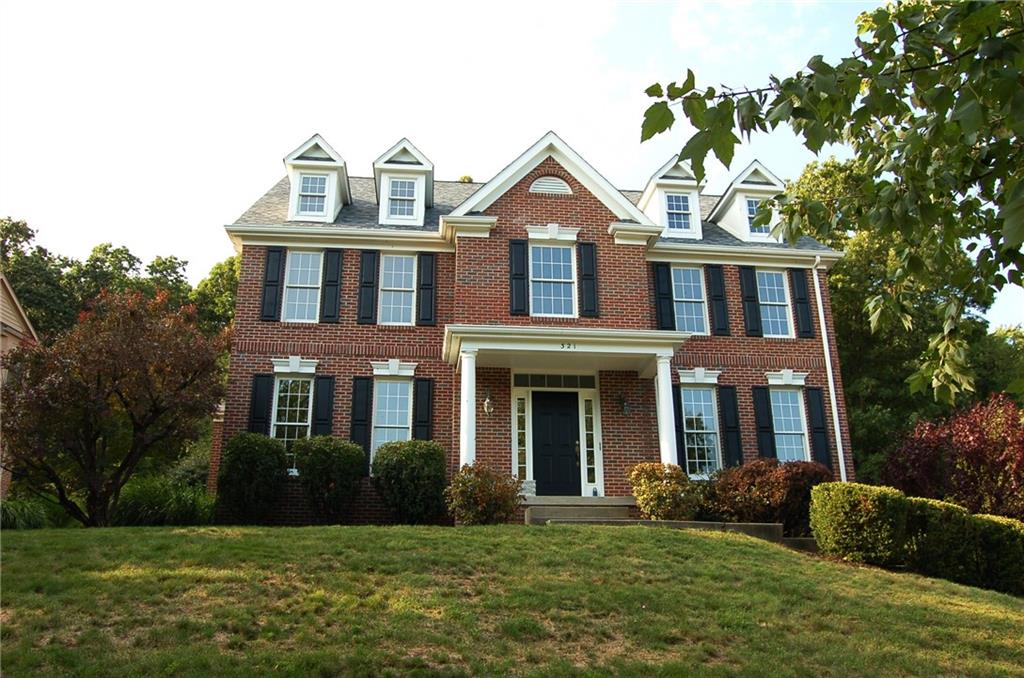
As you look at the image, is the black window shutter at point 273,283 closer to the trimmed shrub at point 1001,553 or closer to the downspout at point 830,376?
the downspout at point 830,376

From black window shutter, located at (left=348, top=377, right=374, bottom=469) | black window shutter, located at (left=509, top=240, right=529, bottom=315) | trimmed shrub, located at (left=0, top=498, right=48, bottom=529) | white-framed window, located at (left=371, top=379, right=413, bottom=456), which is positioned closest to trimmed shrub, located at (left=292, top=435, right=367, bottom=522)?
black window shutter, located at (left=348, top=377, right=374, bottom=469)

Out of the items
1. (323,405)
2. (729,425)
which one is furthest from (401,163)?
(729,425)

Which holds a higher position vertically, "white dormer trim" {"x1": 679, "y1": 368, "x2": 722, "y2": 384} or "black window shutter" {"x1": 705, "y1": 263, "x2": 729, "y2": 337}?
"black window shutter" {"x1": 705, "y1": 263, "x2": 729, "y2": 337}

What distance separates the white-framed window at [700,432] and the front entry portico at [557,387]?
1.04 meters

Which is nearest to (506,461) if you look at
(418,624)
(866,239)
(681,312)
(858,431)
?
(681,312)

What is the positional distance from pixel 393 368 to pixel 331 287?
2296mm

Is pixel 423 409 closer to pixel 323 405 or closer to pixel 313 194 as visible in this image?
pixel 323 405

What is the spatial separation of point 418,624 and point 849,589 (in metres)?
5.72

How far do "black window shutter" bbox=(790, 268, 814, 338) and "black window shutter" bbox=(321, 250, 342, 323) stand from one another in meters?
10.5

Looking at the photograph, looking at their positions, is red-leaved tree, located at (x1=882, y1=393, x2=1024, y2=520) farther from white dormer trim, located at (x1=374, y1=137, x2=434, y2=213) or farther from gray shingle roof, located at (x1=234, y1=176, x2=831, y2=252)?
white dormer trim, located at (x1=374, y1=137, x2=434, y2=213)

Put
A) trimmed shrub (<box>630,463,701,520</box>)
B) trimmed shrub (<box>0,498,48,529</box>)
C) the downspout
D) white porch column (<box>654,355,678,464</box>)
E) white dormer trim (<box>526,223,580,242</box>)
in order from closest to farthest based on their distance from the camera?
trimmed shrub (<box>0,498,48,529</box>) → trimmed shrub (<box>630,463,701,520</box>) → white porch column (<box>654,355,678,464</box>) → white dormer trim (<box>526,223,580,242</box>) → the downspout

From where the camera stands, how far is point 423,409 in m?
16.8

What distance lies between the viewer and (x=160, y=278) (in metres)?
34.3

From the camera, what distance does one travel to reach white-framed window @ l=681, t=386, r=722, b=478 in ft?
57.2
